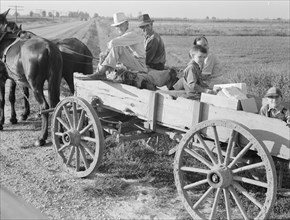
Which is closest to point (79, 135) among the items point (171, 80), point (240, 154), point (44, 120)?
point (171, 80)

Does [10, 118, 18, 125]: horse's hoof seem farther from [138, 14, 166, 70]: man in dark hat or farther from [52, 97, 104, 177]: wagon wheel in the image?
[138, 14, 166, 70]: man in dark hat

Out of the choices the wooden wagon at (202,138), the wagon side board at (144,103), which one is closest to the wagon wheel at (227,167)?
the wooden wagon at (202,138)

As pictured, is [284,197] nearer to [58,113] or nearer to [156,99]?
[156,99]

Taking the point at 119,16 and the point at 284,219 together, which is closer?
the point at 284,219

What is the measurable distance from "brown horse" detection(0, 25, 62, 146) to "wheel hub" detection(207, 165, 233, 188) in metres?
3.80

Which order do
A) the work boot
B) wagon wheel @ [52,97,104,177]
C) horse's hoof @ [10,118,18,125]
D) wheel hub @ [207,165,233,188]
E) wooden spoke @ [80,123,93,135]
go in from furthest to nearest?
horse's hoof @ [10,118,18,125]
the work boot
wooden spoke @ [80,123,93,135]
wagon wheel @ [52,97,104,177]
wheel hub @ [207,165,233,188]

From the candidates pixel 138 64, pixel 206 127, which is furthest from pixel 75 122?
pixel 206 127

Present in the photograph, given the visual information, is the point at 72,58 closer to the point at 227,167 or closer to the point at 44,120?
the point at 44,120

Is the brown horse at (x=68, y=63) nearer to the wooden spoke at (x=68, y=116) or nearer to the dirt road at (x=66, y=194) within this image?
the dirt road at (x=66, y=194)

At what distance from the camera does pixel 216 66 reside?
19.7 ft

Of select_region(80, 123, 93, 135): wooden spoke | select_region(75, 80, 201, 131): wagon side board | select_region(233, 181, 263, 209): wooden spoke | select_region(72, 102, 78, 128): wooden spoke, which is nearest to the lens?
select_region(233, 181, 263, 209): wooden spoke

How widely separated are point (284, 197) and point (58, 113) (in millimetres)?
3210

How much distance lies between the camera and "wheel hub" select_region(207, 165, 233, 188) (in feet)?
12.3

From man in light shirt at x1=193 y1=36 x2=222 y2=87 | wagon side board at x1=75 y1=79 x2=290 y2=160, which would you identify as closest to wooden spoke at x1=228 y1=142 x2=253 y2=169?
wagon side board at x1=75 y1=79 x2=290 y2=160
